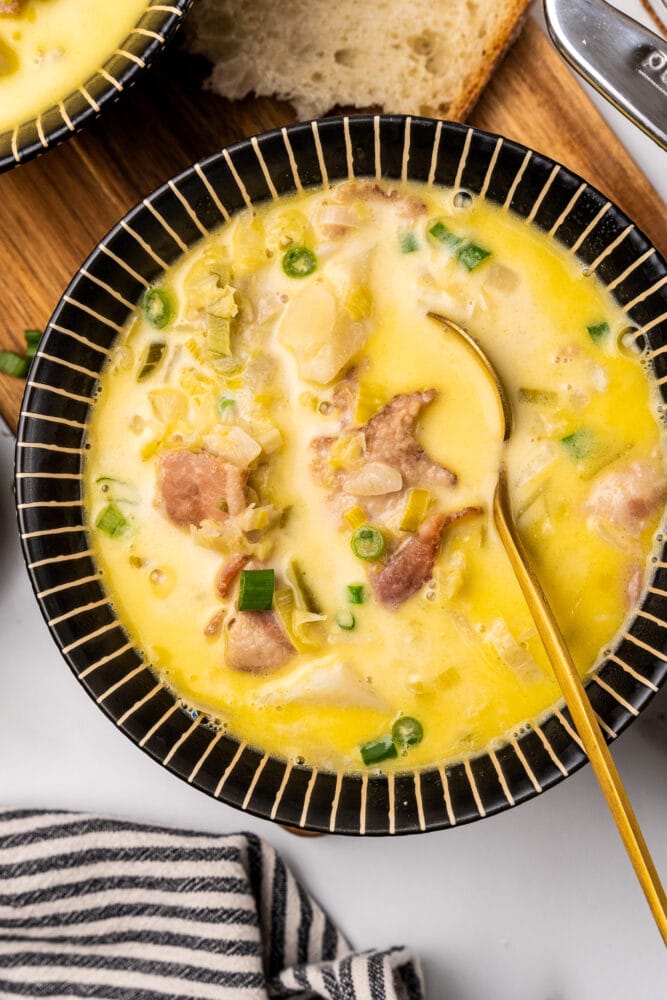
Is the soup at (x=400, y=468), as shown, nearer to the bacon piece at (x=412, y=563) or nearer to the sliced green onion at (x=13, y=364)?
the bacon piece at (x=412, y=563)

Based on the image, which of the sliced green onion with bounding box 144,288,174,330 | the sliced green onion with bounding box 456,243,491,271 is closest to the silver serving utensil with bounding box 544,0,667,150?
the sliced green onion with bounding box 456,243,491,271

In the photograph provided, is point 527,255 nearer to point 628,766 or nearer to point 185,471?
point 185,471

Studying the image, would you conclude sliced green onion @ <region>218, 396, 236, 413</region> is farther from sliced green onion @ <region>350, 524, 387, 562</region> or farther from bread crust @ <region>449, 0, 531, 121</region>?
bread crust @ <region>449, 0, 531, 121</region>

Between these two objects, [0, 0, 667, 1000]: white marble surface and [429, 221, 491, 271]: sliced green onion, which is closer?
[429, 221, 491, 271]: sliced green onion

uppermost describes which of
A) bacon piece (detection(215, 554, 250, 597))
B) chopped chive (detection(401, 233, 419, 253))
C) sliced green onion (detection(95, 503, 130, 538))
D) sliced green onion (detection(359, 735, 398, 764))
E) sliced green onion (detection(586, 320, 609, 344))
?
sliced green onion (detection(586, 320, 609, 344))

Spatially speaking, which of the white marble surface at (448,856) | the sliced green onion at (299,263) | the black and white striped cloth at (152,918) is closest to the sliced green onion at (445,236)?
the sliced green onion at (299,263)

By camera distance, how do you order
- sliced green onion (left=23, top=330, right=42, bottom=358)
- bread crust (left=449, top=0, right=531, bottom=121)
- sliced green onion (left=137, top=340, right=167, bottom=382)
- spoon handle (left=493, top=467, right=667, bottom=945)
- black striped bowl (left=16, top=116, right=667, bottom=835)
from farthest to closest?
1. sliced green onion (left=23, top=330, right=42, bottom=358)
2. bread crust (left=449, top=0, right=531, bottom=121)
3. sliced green onion (left=137, top=340, right=167, bottom=382)
4. black striped bowl (left=16, top=116, right=667, bottom=835)
5. spoon handle (left=493, top=467, right=667, bottom=945)

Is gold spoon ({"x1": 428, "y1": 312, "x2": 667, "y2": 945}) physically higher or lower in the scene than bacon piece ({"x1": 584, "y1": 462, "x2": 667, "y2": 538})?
lower

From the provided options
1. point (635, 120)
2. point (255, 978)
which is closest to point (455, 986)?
point (255, 978)

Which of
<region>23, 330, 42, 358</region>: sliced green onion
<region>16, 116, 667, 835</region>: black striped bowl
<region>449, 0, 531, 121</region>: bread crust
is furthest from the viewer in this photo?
<region>23, 330, 42, 358</region>: sliced green onion
